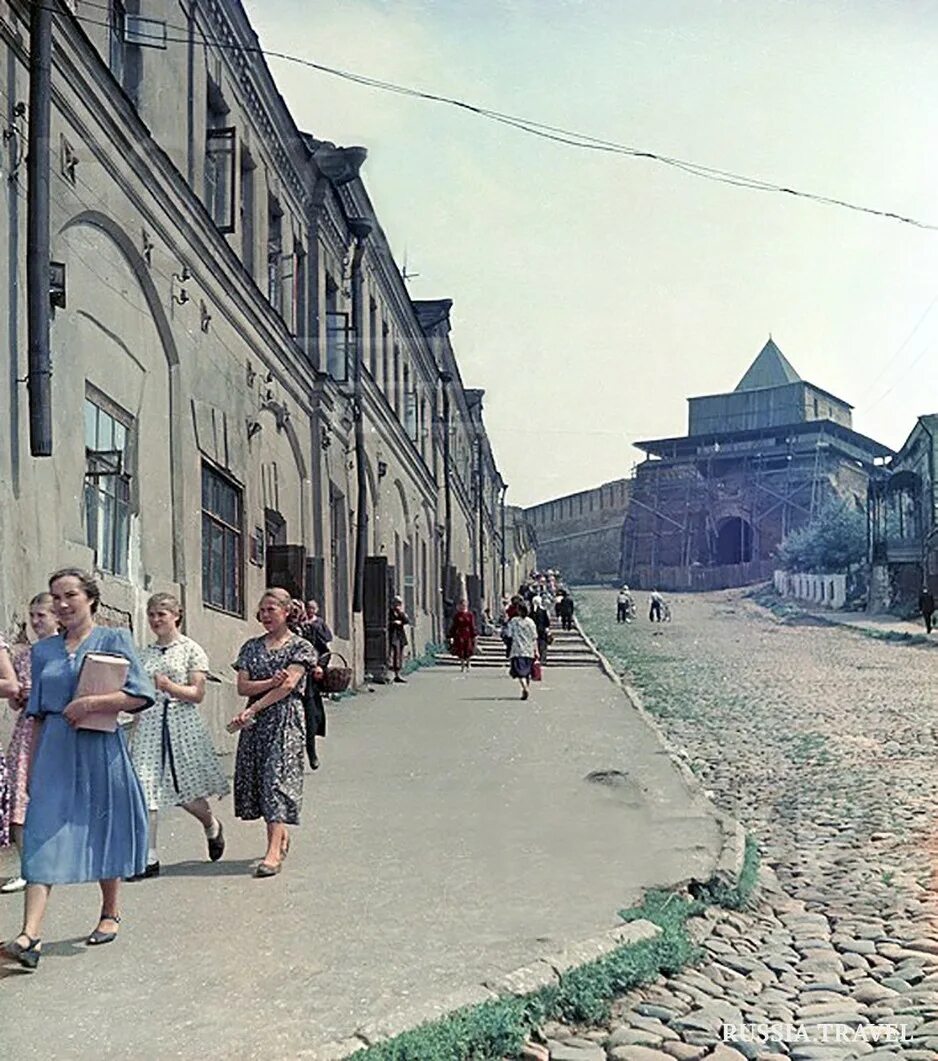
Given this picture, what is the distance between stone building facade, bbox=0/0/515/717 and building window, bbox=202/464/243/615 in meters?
0.04

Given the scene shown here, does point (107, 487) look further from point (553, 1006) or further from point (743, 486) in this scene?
point (743, 486)

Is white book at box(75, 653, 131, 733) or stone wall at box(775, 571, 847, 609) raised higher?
stone wall at box(775, 571, 847, 609)

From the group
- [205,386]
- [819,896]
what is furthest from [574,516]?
[819,896]

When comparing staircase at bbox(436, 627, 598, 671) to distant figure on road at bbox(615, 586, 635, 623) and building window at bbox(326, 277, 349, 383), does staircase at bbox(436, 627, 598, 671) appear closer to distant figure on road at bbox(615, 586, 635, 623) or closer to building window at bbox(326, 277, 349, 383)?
building window at bbox(326, 277, 349, 383)

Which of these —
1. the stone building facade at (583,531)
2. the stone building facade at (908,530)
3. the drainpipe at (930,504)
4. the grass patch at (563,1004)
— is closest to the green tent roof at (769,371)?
the stone building facade at (583,531)

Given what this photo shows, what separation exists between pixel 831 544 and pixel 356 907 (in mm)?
55570

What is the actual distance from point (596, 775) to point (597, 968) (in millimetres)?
5933

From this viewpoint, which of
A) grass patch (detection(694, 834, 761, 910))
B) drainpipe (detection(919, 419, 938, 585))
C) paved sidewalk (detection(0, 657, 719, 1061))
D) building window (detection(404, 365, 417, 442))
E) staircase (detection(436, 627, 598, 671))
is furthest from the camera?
drainpipe (detection(919, 419, 938, 585))

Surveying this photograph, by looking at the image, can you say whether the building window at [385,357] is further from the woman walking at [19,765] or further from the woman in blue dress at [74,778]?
the woman in blue dress at [74,778]

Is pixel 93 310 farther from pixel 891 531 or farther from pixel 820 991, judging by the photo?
pixel 891 531

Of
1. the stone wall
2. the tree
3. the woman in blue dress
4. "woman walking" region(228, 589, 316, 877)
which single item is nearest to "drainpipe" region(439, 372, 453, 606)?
the stone wall

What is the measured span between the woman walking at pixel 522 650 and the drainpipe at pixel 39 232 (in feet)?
41.0

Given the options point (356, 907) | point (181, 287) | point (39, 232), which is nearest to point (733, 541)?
point (181, 287)

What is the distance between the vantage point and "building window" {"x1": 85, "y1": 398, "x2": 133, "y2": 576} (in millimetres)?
10125
